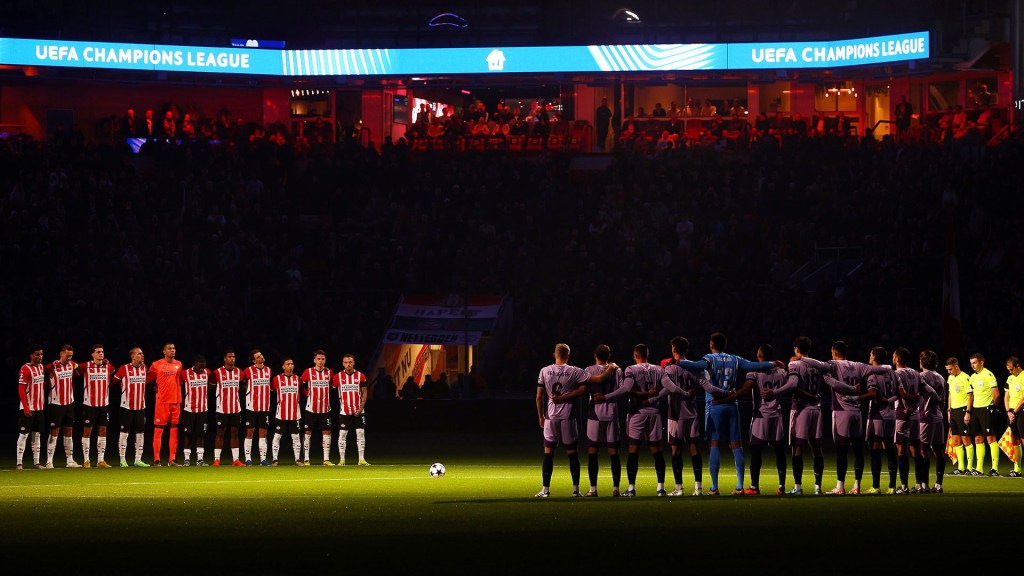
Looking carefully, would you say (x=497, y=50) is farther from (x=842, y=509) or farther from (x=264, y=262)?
(x=842, y=509)

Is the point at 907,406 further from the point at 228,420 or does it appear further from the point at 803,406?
the point at 228,420

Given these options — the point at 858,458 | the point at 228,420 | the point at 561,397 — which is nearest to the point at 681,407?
the point at 561,397

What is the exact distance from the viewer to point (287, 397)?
28.7m

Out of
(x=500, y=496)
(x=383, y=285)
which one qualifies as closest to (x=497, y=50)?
(x=383, y=285)

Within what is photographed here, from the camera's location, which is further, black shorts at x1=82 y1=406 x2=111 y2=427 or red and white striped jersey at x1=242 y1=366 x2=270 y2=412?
red and white striped jersey at x1=242 y1=366 x2=270 y2=412

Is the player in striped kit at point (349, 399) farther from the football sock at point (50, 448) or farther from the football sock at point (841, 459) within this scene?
the football sock at point (841, 459)

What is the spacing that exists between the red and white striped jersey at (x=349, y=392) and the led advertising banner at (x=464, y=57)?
24084 mm

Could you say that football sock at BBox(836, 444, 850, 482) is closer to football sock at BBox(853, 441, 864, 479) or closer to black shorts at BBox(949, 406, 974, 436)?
football sock at BBox(853, 441, 864, 479)

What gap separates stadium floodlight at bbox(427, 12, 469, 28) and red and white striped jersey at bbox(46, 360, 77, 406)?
2727cm

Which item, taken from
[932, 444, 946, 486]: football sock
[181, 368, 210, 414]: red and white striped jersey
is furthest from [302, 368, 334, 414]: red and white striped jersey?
[932, 444, 946, 486]: football sock

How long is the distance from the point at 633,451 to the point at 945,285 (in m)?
14.6

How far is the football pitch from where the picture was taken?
1392 centimetres

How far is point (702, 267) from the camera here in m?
39.8

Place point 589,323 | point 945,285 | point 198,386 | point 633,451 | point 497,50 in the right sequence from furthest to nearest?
point 497,50 → point 589,323 → point 945,285 → point 198,386 → point 633,451
